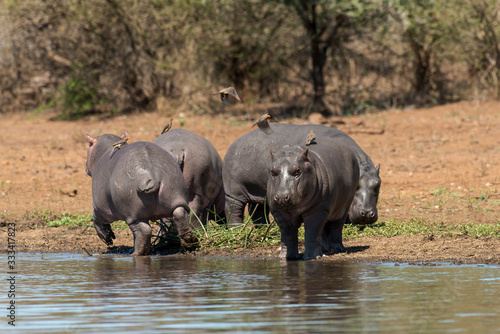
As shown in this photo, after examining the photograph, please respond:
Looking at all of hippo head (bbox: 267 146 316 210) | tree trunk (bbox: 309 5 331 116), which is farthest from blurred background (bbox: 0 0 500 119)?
hippo head (bbox: 267 146 316 210)

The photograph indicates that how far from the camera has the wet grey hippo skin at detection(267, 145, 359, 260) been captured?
268 inches

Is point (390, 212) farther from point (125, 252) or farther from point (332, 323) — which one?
point (332, 323)

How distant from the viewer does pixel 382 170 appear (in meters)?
13.0

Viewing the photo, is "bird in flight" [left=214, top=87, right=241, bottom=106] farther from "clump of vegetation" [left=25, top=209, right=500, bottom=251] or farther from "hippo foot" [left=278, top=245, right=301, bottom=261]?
"hippo foot" [left=278, top=245, right=301, bottom=261]

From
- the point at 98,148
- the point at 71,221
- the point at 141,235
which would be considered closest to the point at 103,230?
the point at 141,235

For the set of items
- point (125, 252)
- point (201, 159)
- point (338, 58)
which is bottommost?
point (125, 252)

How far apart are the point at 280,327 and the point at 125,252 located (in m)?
4.31

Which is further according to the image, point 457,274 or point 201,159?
point 201,159

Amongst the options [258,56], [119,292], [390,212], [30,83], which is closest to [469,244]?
[390,212]

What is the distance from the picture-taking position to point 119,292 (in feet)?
19.2

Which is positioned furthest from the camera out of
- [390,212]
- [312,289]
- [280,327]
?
[390,212]

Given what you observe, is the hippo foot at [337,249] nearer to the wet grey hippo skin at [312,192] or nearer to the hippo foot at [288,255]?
the wet grey hippo skin at [312,192]

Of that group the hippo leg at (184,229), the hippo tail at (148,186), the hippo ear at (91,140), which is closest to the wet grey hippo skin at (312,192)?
the hippo leg at (184,229)

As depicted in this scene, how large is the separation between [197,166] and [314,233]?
6.73ft
